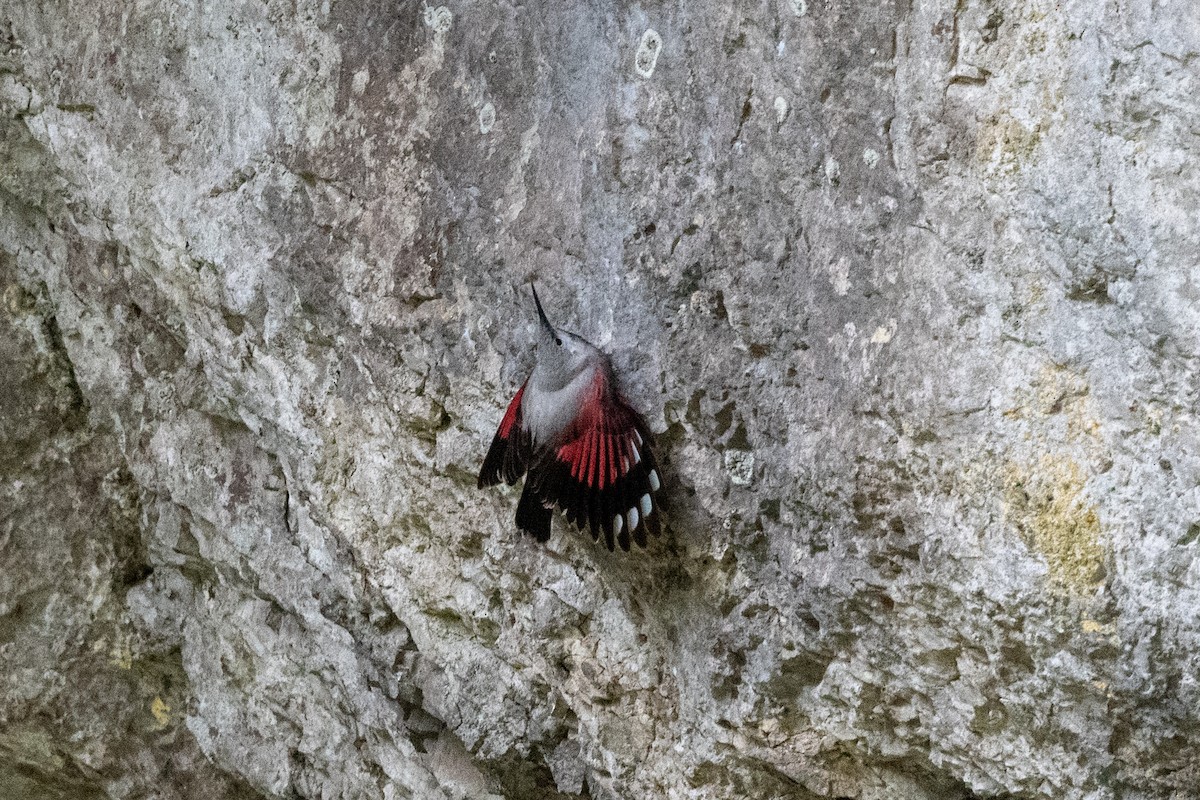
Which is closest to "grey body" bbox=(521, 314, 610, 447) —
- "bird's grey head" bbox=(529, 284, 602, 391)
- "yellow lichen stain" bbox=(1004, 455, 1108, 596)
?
"bird's grey head" bbox=(529, 284, 602, 391)

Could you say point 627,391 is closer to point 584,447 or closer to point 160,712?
point 584,447

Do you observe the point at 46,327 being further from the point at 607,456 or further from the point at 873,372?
the point at 873,372

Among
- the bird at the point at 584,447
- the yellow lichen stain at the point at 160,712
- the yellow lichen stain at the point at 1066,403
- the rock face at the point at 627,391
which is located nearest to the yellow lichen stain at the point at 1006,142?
the rock face at the point at 627,391

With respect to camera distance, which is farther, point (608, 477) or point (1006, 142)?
point (608, 477)

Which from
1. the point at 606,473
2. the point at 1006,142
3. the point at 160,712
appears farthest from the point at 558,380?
the point at 160,712

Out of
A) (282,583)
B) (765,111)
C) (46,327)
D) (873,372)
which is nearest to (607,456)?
(873,372)

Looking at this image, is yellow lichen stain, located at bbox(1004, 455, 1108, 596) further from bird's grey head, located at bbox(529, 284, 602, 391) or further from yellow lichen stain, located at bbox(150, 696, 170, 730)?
yellow lichen stain, located at bbox(150, 696, 170, 730)

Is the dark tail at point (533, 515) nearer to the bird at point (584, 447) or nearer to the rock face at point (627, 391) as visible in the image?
the bird at point (584, 447)
